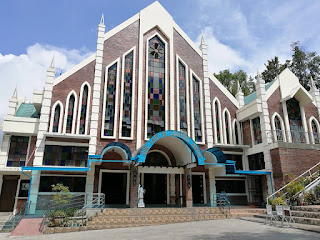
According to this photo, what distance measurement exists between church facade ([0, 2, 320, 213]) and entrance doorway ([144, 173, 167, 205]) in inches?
2.7

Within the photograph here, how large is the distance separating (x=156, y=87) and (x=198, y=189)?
8.35 m

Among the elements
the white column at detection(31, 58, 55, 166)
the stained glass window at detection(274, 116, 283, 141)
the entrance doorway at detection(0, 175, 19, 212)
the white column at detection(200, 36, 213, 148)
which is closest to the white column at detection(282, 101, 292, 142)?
the stained glass window at detection(274, 116, 283, 141)

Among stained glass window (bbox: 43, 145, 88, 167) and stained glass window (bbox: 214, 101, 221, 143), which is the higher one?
stained glass window (bbox: 214, 101, 221, 143)

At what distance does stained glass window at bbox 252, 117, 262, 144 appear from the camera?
18469 mm

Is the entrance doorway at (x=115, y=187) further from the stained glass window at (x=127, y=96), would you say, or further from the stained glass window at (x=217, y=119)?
the stained glass window at (x=217, y=119)

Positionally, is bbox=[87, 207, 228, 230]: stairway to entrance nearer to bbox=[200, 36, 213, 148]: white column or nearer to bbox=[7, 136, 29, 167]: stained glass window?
bbox=[200, 36, 213, 148]: white column

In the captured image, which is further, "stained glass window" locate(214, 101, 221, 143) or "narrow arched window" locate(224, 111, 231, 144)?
"narrow arched window" locate(224, 111, 231, 144)

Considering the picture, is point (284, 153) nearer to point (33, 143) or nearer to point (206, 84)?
point (206, 84)

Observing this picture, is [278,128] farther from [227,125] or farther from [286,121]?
[227,125]

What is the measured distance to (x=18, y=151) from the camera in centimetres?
1636

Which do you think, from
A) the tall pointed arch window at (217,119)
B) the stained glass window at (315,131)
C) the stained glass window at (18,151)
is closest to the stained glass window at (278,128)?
the stained glass window at (315,131)

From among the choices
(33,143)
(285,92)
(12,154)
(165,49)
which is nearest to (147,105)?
(165,49)

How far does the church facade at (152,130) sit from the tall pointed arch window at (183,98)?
8cm

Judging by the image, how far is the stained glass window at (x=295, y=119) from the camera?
18606mm
